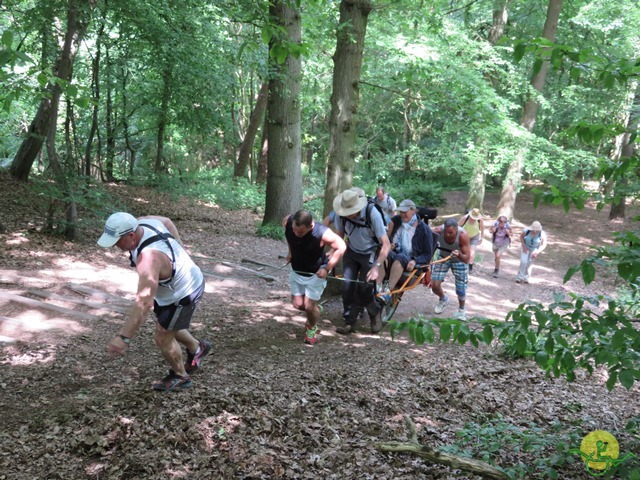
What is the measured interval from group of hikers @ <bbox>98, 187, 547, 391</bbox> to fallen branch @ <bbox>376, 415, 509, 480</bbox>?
1.98 meters

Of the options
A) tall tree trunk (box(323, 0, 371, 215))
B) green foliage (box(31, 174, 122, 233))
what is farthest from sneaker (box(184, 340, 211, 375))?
green foliage (box(31, 174, 122, 233))

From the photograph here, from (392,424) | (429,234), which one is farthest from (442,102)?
(392,424)

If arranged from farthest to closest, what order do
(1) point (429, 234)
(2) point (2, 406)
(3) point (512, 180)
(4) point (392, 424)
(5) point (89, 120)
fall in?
(3) point (512, 180)
(5) point (89, 120)
(1) point (429, 234)
(4) point (392, 424)
(2) point (2, 406)

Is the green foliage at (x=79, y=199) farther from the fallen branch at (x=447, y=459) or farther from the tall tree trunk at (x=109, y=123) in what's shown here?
the fallen branch at (x=447, y=459)

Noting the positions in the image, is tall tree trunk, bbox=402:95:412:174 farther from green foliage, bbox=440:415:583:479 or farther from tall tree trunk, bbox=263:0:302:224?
green foliage, bbox=440:415:583:479

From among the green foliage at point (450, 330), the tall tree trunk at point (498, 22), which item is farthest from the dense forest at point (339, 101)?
the tall tree trunk at point (498, 22)

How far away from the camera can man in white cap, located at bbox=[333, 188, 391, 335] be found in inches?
265

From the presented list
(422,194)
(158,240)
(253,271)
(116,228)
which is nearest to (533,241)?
(253,271)

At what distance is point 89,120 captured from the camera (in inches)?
606

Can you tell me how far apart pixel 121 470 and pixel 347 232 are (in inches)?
172

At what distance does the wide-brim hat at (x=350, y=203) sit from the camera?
6.67 m

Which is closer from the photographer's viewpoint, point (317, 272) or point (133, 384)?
point (133, 384)

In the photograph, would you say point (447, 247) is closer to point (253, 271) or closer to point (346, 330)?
point (346, 330)

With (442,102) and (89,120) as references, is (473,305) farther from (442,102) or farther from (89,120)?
(89,120)
